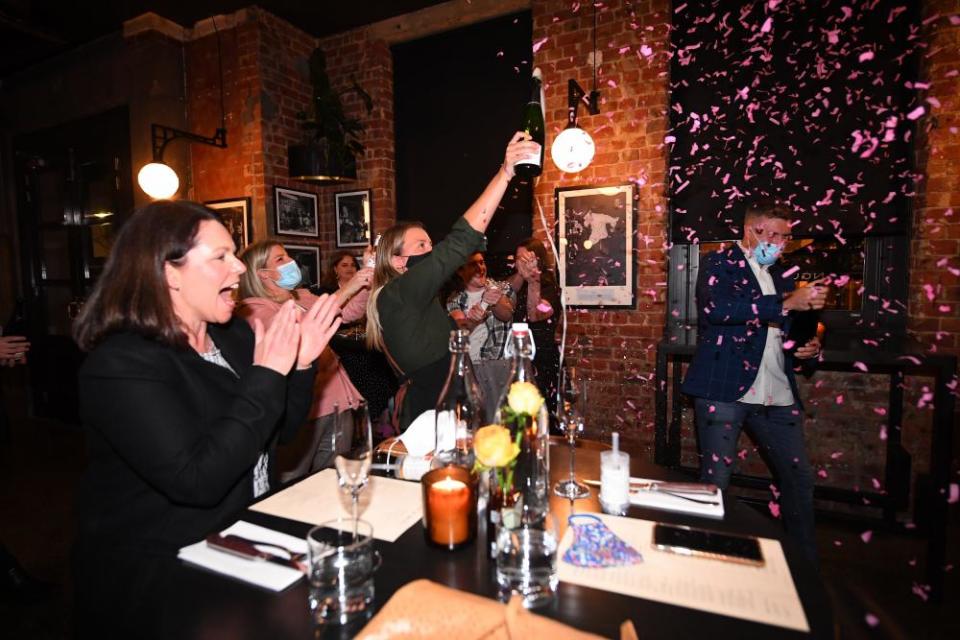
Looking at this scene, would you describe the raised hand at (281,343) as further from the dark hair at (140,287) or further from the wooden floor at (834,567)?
the wooden floor at (834,567)

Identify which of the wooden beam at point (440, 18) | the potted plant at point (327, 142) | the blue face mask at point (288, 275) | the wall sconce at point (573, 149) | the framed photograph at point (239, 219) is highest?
the wooden beam at point (440, 18)

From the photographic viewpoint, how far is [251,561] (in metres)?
1.01

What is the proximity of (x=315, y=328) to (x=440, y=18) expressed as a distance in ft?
13.3

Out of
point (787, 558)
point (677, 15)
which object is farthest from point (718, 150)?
point (787, 558)

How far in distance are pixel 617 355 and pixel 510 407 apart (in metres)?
3.01

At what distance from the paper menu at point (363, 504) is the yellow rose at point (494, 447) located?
343mm

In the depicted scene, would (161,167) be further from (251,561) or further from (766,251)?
(766,251)

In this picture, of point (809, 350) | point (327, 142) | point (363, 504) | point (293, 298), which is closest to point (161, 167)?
point (327, 142)

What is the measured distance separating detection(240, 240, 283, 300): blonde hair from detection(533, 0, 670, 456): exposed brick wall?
2.06 metres

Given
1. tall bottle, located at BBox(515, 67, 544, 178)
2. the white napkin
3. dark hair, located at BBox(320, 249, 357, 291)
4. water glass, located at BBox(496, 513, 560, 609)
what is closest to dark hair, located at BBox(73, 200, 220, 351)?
water glass, located at BBox(496, 513, 560, 609)

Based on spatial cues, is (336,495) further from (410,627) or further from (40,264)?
(40,264)

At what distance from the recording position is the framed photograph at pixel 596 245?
12.4ft

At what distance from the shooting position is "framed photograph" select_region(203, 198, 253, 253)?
4793 millimetres

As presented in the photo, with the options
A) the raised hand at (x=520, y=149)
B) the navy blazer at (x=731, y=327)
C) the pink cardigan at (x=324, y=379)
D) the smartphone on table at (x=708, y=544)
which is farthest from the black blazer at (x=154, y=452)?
the navy blazer at (x=731, y=327)
